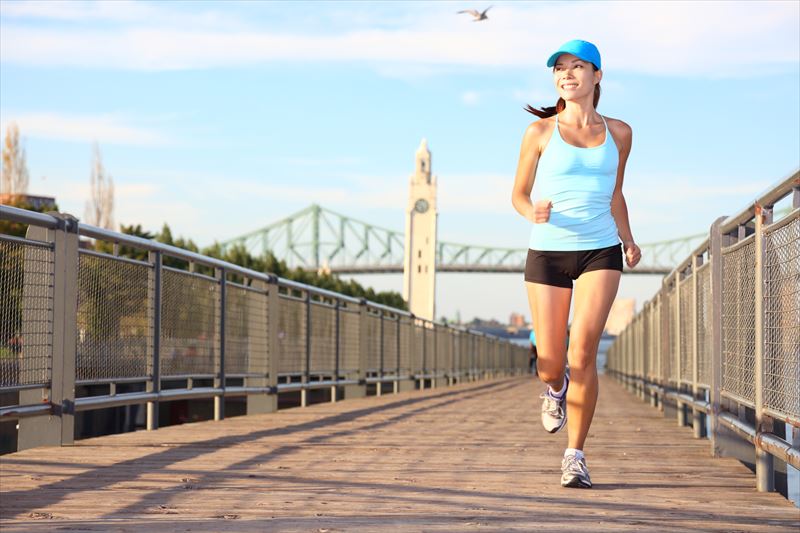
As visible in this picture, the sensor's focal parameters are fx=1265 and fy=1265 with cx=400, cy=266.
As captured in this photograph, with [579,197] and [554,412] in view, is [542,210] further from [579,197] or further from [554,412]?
[554,412]

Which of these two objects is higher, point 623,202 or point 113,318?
point 623,202

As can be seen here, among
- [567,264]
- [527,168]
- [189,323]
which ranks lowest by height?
[189,323]

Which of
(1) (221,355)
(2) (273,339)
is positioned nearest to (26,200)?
(2) (273,339)

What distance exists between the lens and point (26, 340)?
5.83 metres

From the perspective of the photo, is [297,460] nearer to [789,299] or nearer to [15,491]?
[15,491]

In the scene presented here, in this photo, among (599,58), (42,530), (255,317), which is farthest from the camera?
(255,317)

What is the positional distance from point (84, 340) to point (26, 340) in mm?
820

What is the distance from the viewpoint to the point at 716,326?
20.5ft

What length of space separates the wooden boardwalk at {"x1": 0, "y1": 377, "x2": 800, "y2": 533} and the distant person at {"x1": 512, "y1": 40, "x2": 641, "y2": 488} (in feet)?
1.62

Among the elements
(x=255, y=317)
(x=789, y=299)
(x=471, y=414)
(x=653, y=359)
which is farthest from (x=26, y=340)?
(x=653, y=359)

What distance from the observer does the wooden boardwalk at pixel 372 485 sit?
13.1 ft

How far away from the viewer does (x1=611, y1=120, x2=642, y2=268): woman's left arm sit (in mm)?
4898

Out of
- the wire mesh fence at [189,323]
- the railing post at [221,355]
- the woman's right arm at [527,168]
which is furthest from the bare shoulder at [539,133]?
the railing post at [221,355]

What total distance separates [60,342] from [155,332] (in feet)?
5.68
